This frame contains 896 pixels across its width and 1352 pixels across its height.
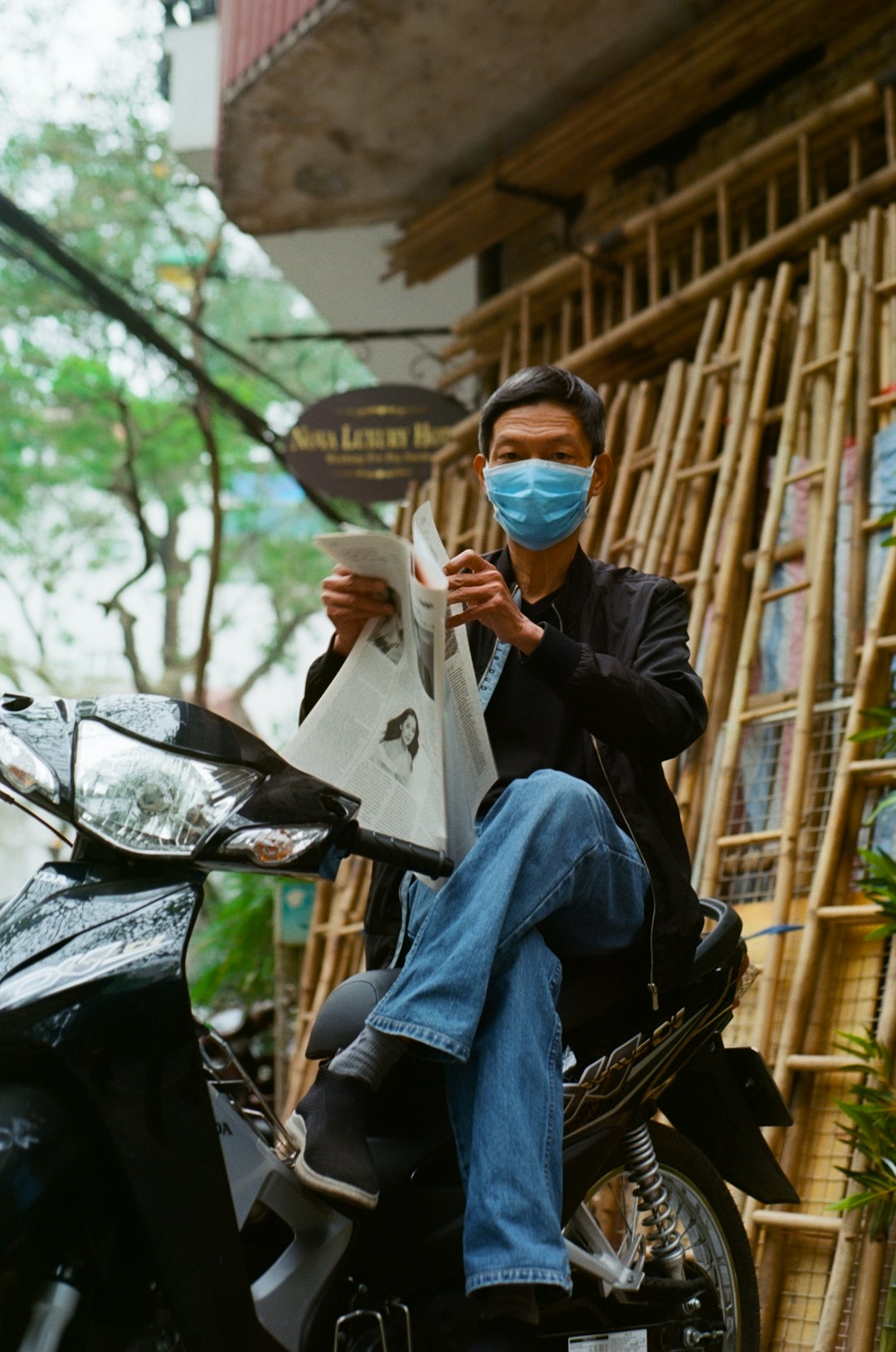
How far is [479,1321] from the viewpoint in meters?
1.83

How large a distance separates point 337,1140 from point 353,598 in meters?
0.75

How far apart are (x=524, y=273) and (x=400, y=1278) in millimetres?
5911

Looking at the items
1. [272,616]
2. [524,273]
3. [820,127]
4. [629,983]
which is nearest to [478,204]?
[524,273]

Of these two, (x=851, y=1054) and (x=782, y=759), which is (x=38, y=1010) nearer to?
(x=851, y=1054)

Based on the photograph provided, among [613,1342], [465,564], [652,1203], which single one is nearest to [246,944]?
[652,1203]

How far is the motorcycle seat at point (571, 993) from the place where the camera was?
2.03 metres

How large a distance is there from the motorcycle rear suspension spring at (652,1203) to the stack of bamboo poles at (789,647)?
41.5 inches

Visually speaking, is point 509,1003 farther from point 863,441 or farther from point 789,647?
point 863,441

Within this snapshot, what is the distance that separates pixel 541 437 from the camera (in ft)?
7.96

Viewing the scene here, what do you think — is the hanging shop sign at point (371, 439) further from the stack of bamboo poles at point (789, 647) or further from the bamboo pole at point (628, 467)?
the bamboo pole at point (628, 467)

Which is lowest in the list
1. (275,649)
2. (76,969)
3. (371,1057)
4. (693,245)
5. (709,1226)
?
(275,649)

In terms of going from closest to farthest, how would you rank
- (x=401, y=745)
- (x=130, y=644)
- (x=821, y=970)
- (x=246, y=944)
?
(x=401, y=745) → (x=821, y=970) → (x=246, y=944) → (x=130, y=644)

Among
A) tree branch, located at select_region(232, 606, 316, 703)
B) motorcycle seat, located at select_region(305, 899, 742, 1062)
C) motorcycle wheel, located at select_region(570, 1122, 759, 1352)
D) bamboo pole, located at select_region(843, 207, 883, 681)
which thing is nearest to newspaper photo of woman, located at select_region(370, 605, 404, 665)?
motorcycle seat, located at select_region(305, 899, 742, 1062)

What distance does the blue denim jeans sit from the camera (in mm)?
1767
